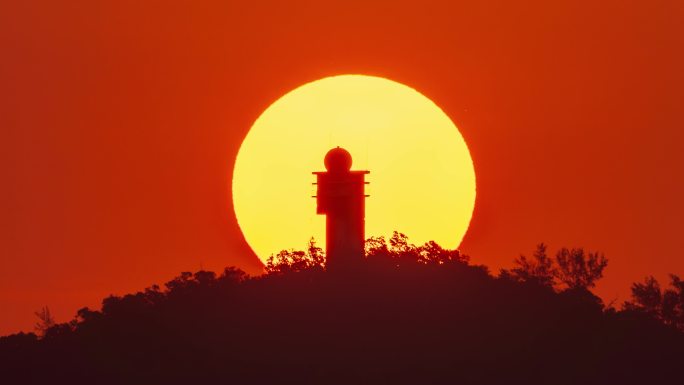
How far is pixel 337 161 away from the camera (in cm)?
10125

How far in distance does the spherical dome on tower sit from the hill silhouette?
34.5ft

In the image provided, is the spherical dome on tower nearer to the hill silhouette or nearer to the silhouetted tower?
the silhouetted tower

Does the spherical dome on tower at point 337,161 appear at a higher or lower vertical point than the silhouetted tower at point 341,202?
higher

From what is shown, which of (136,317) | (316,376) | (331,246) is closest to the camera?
(316,376)

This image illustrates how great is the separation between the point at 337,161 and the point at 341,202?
2331 millimetres

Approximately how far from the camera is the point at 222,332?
82938 millimetres

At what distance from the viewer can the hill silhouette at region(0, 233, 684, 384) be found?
78.8 metres

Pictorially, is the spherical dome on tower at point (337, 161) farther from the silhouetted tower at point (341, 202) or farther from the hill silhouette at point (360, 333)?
the hill silhouette at point (360, 333)

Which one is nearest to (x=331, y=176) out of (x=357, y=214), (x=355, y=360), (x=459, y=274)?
(x=357, y=214)

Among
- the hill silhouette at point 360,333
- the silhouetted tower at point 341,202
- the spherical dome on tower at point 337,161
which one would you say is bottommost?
the hill silhouette at point 360,333

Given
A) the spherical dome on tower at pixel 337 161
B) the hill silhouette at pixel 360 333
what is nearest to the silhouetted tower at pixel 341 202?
the spherical dome on tower at pixel 337 161

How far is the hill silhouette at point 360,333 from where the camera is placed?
3100 inches

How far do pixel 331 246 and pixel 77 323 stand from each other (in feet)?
57.0

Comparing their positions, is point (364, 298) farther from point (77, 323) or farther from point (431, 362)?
point (77, 323)
